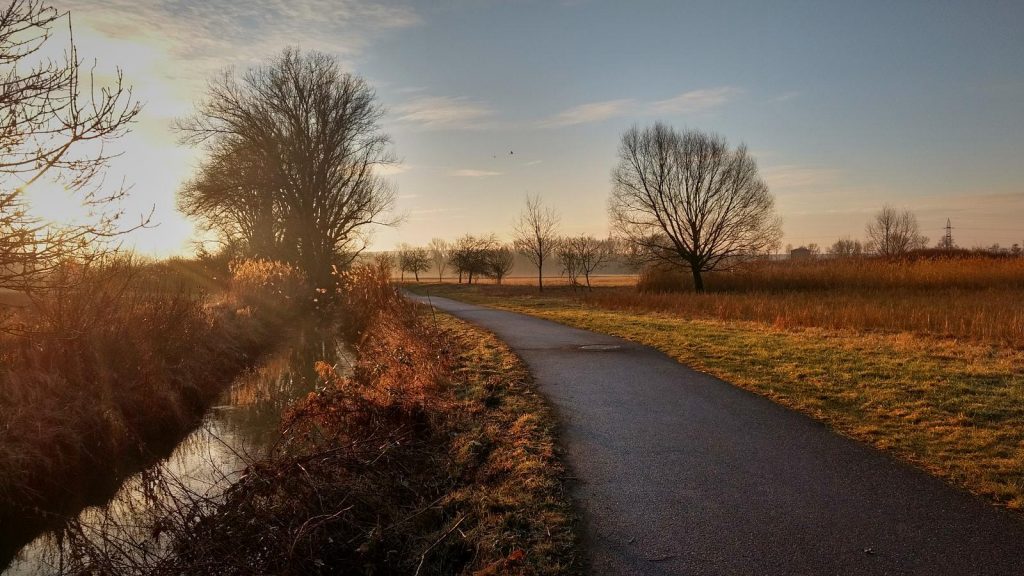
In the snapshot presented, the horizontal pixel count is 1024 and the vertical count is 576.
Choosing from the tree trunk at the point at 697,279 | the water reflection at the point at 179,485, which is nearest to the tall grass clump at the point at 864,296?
the tree trunk at the point at 697,279

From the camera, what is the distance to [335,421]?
6547 mm

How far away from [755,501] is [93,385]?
8437 mm

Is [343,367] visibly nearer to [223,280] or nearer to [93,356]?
[93,356]

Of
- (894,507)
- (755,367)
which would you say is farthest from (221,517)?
(755,367)

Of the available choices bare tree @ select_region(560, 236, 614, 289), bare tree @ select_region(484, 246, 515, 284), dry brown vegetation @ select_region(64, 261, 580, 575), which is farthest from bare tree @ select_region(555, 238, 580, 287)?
dry brown vegetation @ select_region(64, 261, 580, 575)

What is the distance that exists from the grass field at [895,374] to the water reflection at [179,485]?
623cm

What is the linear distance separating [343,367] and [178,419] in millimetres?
4220

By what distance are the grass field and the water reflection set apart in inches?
245

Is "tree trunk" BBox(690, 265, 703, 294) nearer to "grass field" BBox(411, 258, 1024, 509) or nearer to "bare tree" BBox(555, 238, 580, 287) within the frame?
"grass field" BBox(411, 258, 1024, 509)

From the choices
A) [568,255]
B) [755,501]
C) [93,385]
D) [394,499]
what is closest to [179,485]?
[394,499]

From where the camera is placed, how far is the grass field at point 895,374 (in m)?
5.17

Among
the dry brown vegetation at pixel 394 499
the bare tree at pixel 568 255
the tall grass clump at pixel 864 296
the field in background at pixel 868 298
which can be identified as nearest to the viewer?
the dry brown vegetation at pixel 394 499

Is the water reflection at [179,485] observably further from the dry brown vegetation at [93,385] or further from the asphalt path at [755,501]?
the asphalt path at [755,501]

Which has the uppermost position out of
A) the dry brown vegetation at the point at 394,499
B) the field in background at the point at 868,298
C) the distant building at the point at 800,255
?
the distant building at the point at 800,255
